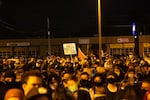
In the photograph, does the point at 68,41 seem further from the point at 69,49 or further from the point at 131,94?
the point at 131,94

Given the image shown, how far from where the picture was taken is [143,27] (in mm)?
73812

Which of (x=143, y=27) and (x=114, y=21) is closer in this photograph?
(x=143, y=27)

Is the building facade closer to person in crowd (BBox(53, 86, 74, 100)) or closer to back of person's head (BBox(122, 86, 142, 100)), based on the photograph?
back of person's head (BBox(122, 86, 142, 100))

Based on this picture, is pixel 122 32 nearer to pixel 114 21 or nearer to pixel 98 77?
pixel 114 21

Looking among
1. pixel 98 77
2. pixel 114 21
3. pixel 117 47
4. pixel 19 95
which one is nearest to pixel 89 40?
pixel 117 47

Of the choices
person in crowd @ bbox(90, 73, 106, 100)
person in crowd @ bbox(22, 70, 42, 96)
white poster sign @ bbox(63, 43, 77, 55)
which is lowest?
person in crowd @ bbox(90, 73, 106, 100)

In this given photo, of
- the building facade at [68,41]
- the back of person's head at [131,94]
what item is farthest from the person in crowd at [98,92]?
the building facade at [68,41]

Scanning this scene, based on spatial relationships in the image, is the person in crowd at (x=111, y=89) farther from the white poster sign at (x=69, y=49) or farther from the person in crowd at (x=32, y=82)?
the white poster sign at (x=69, y=49)

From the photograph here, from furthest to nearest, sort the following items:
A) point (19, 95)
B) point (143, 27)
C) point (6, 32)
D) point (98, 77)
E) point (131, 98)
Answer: point (6, 32), point (143, 27), point (98, 77), point (131, 98), point (19, 95)

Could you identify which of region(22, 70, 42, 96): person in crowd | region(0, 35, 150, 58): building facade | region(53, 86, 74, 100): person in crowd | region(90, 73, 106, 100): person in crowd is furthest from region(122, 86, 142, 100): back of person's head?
region(0, 35, 150, 58): building facade

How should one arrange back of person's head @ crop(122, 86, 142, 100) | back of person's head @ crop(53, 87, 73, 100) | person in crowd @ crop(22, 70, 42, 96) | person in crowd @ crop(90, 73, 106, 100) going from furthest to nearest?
person in crowd @ crop(90, 73, 106, 100), back of person's head @ crop(122, 86, 142, 100), back of person's head @ crop(53, 87, 73, 100), person in crowd @ crop(22, 70, 42, 96)

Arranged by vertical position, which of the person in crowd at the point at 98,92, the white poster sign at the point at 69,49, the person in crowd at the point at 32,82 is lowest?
the person in crowd at the point at 98,92

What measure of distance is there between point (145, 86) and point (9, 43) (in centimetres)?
5606

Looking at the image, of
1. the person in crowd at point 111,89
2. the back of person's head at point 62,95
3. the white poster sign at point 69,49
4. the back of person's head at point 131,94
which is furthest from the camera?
the white poster sign at point 69,49
